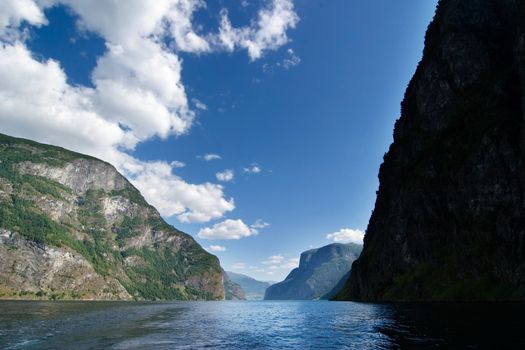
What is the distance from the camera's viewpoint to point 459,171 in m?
124

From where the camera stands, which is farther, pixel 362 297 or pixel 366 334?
pixel 362 297

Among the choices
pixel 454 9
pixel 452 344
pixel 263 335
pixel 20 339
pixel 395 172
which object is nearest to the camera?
pixel 452 344

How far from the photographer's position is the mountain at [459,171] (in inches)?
3952

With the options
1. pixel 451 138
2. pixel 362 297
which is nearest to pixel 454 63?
pixel 451 138

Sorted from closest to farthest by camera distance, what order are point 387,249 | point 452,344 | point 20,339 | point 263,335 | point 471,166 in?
point 452,344 < point 20,339 < point 263,335 < point 471,166 < point 387,249

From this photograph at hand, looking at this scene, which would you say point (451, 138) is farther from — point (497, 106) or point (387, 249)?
point (387, 249)

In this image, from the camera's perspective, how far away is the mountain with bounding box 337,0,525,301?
100375mm

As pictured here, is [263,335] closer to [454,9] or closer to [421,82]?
[421,82]

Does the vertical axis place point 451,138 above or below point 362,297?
above

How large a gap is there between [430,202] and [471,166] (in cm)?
2679

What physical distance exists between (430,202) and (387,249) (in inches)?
1546

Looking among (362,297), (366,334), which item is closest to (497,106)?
(366,334)

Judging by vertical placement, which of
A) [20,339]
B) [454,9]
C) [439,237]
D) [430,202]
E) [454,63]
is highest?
[454,9]

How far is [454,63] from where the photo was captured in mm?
147125
